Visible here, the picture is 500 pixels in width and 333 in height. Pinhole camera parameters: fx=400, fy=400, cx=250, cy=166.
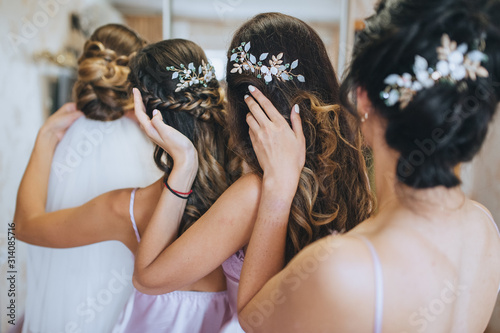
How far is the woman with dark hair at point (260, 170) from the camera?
33.8 inches

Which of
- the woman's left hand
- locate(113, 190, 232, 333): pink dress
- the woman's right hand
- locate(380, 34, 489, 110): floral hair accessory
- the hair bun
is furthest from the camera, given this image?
the hair bun

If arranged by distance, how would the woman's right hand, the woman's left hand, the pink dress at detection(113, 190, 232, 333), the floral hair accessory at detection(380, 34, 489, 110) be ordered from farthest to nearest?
the pink dress at detection(113, 190, 232, 333)
the woman's right hand
the woman's left hand
the floral hair accessory at detection(380, 34, 489, 110)

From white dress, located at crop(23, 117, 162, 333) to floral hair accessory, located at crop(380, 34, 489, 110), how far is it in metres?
1.13

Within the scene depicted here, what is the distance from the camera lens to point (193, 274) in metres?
0.88

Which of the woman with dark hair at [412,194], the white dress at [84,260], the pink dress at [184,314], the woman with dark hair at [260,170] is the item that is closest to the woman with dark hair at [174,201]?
the pink dress at [184,314]

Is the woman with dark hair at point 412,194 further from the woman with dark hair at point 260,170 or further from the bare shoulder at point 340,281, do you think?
the woman with dark hair at point 260,170

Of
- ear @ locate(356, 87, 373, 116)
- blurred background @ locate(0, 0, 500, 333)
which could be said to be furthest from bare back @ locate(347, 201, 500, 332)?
blurred background @ locate(0, 0, 500, 333)

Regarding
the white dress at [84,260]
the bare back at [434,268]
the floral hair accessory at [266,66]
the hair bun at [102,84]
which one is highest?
the floral hair accessory at [266,66]

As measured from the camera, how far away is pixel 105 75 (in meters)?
1.36

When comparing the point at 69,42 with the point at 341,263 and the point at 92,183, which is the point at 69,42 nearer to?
the point at 92,183

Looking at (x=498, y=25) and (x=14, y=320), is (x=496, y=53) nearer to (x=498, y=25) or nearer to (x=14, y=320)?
(x=498, y=25)

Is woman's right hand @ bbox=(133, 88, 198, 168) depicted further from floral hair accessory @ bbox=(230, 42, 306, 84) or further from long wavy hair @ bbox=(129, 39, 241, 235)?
floral hair accessory @ bbox=(230, 42, 306, 84)

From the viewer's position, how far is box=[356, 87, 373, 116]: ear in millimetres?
613

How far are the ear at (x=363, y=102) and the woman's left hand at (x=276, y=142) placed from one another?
0.20 m
